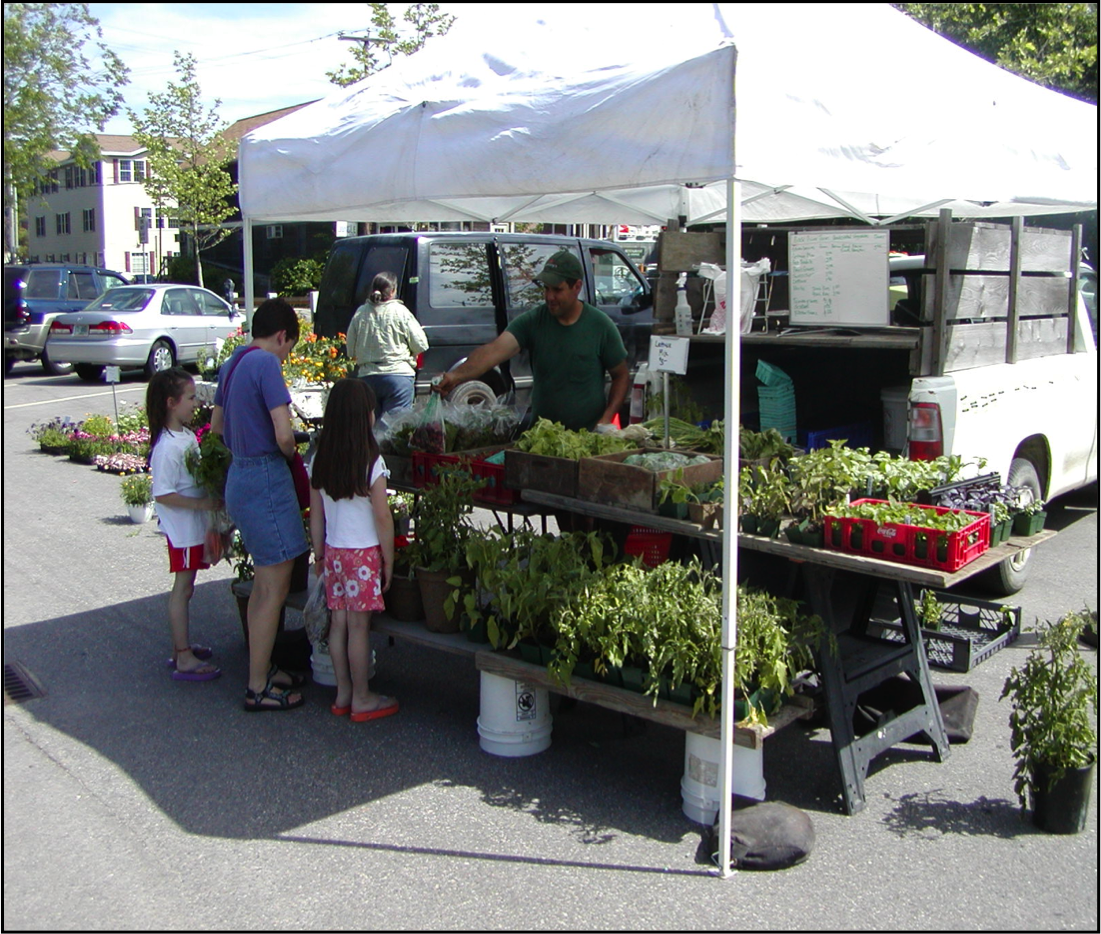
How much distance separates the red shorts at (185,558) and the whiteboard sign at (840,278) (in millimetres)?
3200

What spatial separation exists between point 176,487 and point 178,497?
0.06 m

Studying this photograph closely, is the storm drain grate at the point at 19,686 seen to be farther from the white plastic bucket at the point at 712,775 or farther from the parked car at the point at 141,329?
the parked car at the point at 141,329

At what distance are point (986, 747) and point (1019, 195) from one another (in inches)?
93.8

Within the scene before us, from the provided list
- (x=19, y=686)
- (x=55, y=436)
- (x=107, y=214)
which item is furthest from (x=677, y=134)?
(x=107, y=214)

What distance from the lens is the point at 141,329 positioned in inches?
713

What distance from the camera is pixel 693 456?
444cm

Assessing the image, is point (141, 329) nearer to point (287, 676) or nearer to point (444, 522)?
point (287, 676)

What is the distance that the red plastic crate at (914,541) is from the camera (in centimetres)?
349

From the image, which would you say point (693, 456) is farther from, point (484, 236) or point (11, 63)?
point (484, 236)

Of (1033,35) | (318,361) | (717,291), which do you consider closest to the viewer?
(717,291)

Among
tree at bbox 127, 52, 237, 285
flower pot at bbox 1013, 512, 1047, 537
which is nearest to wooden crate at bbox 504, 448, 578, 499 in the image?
flower pot at bbox 1013, 512, 1047, 537

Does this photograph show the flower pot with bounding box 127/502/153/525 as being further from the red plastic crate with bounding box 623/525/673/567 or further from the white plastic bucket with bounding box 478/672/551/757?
the red plastic crate with bounding box 623/525/673/567

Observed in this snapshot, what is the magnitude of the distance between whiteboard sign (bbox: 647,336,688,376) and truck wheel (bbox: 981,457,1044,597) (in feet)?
9.55

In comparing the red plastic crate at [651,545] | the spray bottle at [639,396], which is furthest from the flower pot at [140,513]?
the red plastic crate at [651,545]
